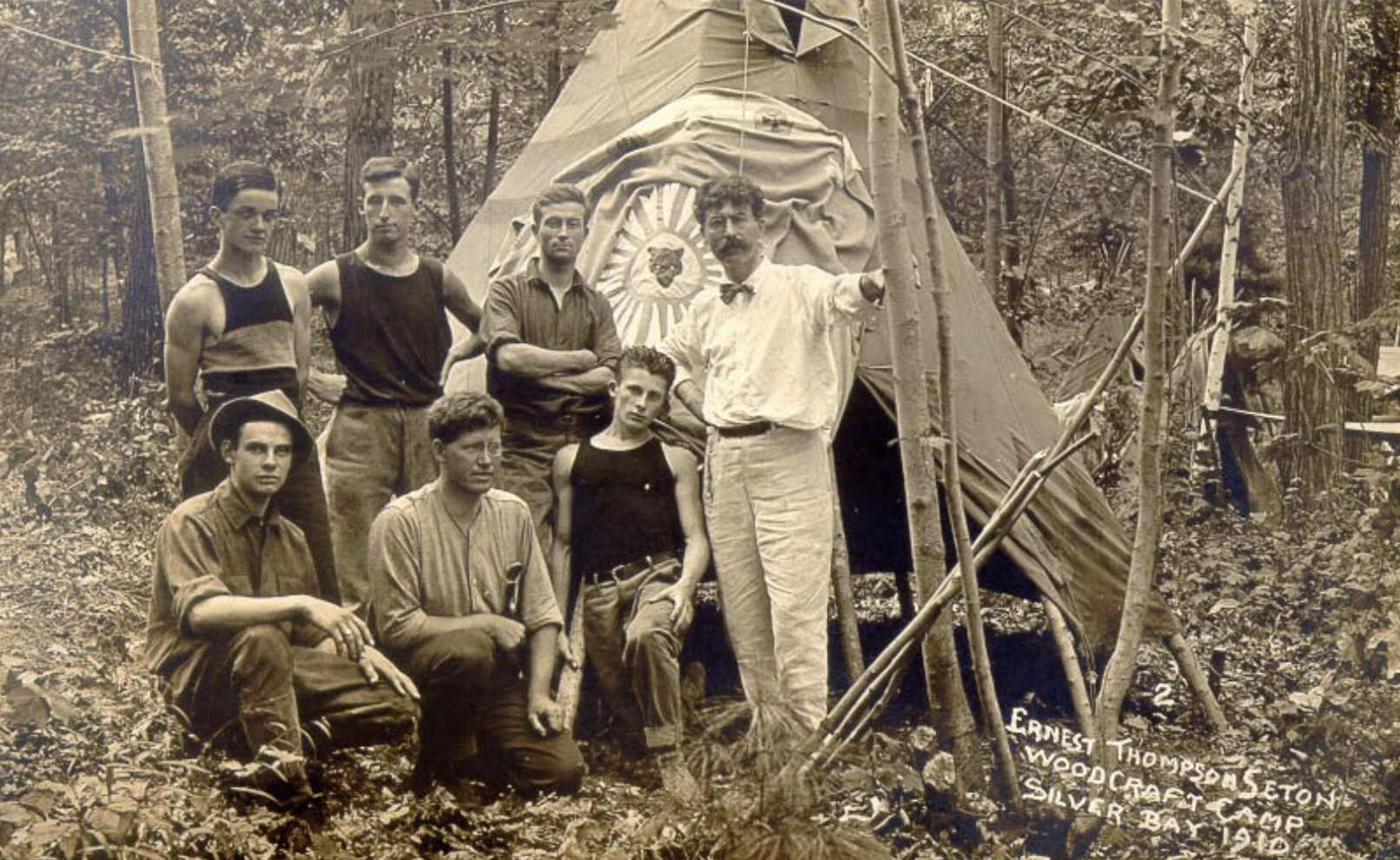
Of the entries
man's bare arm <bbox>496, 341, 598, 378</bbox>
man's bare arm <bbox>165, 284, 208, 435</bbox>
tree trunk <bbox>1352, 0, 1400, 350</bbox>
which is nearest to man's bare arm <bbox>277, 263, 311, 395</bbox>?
man's bare arm <bbox>165, 284, 208, 435</bbox>

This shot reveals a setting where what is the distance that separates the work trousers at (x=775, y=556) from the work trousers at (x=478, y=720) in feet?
2.27

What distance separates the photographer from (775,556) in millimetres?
5055

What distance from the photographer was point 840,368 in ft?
17.1

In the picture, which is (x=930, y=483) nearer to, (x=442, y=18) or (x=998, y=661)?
(x=998, y=661)

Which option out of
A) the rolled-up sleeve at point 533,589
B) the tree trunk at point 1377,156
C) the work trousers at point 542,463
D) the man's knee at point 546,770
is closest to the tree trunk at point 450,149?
the work trousers at point 542,463

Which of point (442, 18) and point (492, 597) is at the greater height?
Result: point (442, 18)

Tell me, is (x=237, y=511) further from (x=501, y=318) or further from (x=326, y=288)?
(x=501, y=318)

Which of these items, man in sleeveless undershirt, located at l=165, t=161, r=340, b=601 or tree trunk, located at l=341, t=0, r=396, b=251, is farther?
tree trunk, located at l=341, t=0, r=396, b=251

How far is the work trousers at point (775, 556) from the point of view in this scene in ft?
16.4

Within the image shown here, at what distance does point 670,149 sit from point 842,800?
Answer: 2150 mm

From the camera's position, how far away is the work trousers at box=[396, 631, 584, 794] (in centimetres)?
517

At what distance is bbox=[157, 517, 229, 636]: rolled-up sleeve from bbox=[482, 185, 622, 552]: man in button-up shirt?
950mm

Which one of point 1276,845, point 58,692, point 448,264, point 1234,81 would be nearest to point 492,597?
point 448,264

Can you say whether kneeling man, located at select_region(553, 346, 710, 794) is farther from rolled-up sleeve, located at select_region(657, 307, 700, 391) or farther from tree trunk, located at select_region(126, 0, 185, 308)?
tree trunk, located at select_region(126, 0, 185, 308)
